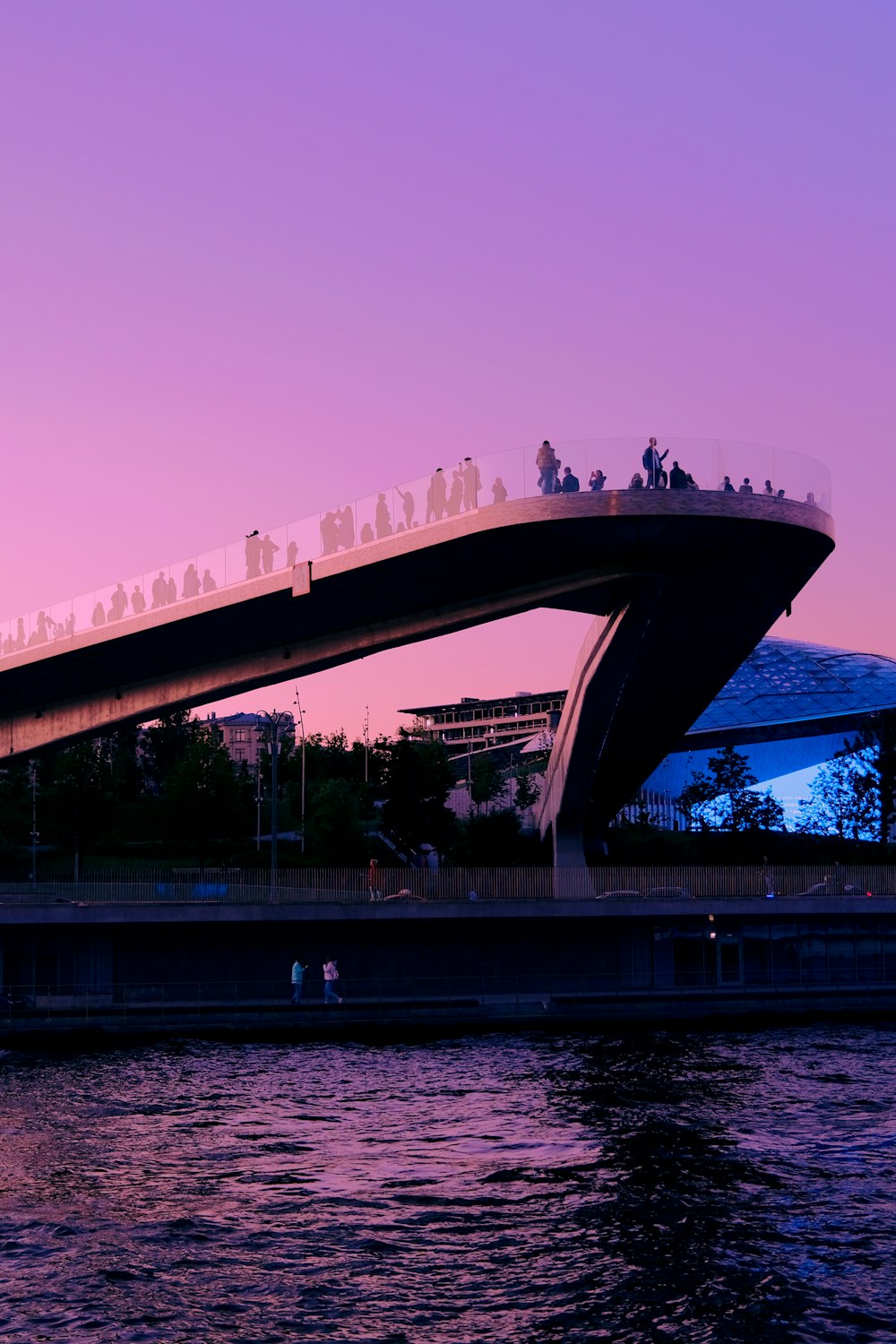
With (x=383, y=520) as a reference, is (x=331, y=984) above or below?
below

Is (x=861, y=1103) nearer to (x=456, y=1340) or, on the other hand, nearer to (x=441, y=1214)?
(x=441, y=1214)

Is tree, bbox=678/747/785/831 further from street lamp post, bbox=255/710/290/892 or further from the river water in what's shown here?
the river water

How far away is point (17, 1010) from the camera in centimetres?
4256

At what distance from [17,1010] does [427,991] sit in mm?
12864

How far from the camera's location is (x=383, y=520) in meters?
45.9

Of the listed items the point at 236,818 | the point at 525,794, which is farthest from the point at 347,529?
the point at 525,794

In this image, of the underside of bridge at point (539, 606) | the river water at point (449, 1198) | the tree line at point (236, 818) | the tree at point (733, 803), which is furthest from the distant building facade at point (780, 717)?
the river water at point (449, 1198)

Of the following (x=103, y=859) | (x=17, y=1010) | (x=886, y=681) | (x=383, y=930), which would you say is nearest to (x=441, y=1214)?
(x=17, y=1010)

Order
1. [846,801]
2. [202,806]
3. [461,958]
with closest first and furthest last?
[461,958] → [202,806] → [846,801]

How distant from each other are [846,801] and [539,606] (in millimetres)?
46219

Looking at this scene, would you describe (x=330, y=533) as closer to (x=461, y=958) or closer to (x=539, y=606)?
(x=539, y=606)

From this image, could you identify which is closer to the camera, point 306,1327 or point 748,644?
point 306,1327

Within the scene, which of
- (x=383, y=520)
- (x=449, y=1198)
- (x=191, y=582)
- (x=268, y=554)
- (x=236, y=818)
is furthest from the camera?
(x=236, y=818)

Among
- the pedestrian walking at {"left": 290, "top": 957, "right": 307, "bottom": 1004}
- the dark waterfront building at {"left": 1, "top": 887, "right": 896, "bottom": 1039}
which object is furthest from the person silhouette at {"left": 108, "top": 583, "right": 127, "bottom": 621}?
the pedestrian walking at {"left": 290, "top": 957, "right": 307, "bottom": 1004}
